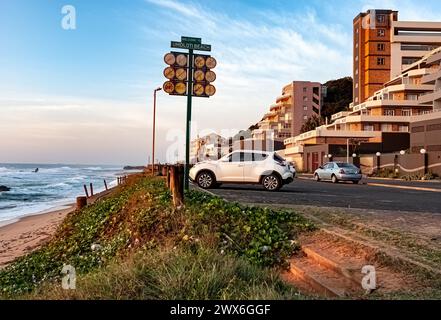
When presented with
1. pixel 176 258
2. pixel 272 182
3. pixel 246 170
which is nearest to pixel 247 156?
pixel 246 170

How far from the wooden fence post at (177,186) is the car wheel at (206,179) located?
9.69 metres

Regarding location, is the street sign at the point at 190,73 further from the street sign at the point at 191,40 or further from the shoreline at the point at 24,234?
the shoreline at the point at 24,234

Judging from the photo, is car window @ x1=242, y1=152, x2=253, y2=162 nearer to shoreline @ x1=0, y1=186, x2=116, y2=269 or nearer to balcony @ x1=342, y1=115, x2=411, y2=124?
shoreline @ x1=0, y1=186, x2=116, y2=269

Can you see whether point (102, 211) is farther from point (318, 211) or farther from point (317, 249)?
point (317, 249)

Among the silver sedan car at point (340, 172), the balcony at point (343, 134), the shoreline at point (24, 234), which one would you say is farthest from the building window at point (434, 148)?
the shoreline at point (24, 234)

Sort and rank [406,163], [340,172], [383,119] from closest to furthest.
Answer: [340,172], [406,163], [383,119]

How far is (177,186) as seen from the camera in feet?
31.8

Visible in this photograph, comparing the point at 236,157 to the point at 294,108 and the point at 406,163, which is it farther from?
the point at 294,108

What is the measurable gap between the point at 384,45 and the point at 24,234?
75.9 m

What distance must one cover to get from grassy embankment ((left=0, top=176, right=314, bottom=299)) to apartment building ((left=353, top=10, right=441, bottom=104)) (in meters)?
75.9

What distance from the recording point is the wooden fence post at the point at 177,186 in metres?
9.41

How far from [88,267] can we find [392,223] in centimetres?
552

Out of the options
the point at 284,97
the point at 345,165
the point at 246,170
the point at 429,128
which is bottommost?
the point at 246,170

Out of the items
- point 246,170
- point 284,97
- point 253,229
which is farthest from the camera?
point 284,97
